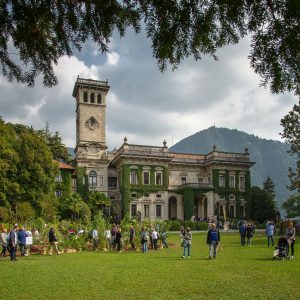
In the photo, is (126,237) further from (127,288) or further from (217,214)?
(217,214)

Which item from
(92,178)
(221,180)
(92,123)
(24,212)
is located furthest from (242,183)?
(24,212)

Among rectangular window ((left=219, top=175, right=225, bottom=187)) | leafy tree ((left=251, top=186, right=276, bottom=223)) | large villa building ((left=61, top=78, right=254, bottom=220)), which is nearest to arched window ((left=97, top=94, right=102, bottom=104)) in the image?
large villa building ((left=61, top=78, right=254, bottom=220))

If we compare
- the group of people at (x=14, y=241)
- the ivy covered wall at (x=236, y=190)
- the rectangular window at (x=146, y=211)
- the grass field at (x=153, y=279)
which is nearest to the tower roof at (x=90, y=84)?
the rectangular window at (x=146, y=211)

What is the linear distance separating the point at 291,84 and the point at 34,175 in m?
38.5

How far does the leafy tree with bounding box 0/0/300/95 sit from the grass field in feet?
21.2

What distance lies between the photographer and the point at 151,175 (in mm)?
54656

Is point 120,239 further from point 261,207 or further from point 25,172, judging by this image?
point 261,207

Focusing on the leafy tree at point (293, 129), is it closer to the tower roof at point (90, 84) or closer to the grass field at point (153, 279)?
the grass field at point (153, 279)

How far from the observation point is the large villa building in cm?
5381

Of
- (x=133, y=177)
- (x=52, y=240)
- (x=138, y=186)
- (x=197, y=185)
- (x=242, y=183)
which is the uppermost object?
(x=133, y=177)

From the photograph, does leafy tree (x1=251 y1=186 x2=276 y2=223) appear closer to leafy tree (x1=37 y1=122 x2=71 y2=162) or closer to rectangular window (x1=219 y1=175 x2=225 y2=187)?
rectangular window (x1=219 y1=175 x2=225 y2=187)

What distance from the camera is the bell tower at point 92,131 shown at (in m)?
54.6

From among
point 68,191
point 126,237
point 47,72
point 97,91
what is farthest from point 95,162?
point 47,72

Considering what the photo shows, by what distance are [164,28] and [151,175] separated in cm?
5059
